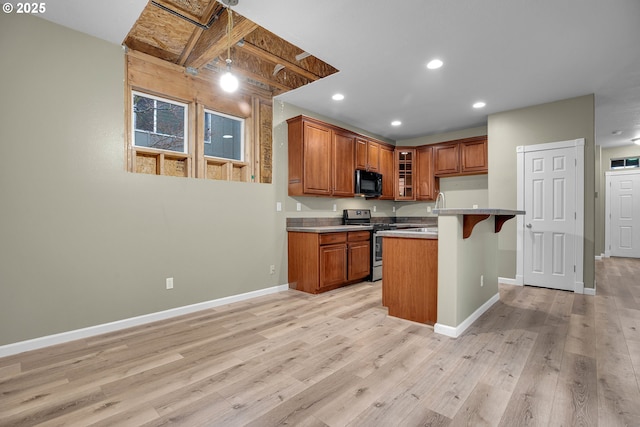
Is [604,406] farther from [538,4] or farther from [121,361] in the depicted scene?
[121,361]

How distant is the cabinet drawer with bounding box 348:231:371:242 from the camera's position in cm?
457

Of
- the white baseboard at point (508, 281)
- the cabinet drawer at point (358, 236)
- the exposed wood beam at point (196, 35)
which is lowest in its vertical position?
the white baseboard at point (508, 281)

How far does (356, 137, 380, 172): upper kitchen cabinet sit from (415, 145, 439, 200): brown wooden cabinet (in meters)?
0.92

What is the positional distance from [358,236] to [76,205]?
340cm

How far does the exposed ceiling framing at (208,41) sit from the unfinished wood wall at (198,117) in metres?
0.14

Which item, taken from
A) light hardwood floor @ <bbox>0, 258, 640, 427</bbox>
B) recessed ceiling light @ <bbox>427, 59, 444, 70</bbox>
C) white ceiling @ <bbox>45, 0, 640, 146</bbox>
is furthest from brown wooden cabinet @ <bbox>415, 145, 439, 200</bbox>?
light hardwood floor @ <bbox>0, 258, 640, 427</bbox>

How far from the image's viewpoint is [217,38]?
2.80 m

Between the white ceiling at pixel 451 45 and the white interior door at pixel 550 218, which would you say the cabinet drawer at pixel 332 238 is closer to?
the white ceiling at pixel 451 45

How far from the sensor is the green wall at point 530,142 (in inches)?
160

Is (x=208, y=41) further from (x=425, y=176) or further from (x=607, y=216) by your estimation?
(x=607, y=216)

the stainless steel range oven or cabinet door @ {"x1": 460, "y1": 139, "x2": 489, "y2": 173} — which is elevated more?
cabinet door @ {"x1": 460, "y1": 139, "x2": 489, "y2": 173}

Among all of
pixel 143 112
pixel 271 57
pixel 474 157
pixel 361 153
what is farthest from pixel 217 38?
pixel 474 157

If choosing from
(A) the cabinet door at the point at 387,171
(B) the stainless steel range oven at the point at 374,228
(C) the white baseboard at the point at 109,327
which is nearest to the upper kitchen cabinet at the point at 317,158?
(B) the stainless steel range oven at the point at 374,228

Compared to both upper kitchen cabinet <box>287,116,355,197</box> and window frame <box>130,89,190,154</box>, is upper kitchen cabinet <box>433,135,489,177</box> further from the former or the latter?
window frame <box>130,89,190,154</box>
